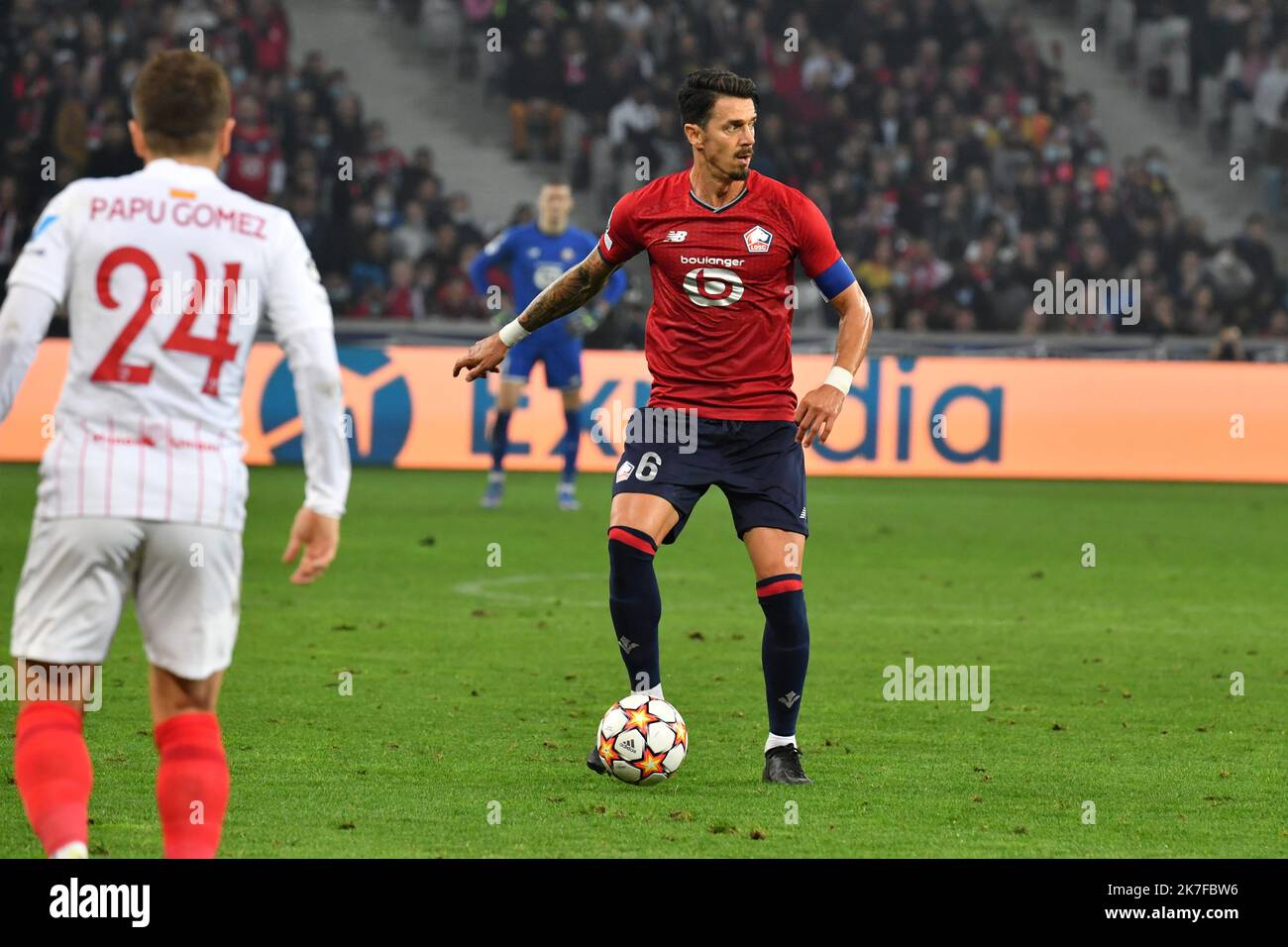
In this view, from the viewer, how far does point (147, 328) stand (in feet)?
12.4

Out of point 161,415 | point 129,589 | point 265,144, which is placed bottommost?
point 129,589

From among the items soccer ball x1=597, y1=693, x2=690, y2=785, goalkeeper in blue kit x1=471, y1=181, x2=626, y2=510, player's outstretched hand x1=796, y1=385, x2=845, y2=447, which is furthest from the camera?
goalkeeper in blue kit x1=471, y1=181, x2=626, y2=510

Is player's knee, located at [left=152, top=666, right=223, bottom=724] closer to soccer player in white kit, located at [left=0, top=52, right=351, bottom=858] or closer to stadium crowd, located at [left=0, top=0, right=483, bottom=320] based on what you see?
soccer player in white kit, located at [left=0, top=52, right=351, bottom=858]

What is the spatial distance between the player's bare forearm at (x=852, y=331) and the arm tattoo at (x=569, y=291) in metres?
0.79

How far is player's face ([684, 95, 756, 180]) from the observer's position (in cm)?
577

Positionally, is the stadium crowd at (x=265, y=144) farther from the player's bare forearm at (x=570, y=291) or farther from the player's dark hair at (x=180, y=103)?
the player's dark hair at (x=180, y=103)

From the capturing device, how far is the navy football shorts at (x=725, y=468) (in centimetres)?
586

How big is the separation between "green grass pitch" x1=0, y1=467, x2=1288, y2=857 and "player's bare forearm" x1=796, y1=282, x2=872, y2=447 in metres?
1.07

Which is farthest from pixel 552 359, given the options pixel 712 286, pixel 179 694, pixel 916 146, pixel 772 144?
pixel 179 694

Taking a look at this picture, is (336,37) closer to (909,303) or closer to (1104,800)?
(909,303)

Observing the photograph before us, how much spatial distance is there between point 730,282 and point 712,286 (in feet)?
0.20

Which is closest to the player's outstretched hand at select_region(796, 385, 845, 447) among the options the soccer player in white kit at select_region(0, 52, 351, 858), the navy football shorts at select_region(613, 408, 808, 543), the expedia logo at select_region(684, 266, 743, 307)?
the navy football shorts at select_region(613, 408, 808, 543)

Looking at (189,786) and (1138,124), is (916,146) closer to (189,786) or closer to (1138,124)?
(1138,124)
